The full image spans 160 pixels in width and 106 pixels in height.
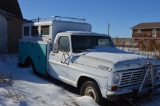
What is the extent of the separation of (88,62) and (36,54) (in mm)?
3364

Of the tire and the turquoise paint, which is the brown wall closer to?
the turquoise paint

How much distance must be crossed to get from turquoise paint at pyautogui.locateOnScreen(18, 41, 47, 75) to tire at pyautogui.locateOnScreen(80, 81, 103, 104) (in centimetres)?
242

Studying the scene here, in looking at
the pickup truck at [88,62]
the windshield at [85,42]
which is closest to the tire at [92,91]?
the pickup truck at [88,62]

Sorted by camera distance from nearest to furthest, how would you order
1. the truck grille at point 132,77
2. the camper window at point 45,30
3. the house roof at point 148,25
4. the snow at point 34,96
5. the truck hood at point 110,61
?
the snow at point 34,96 < the truck hood at point 110,61 < the truck grille at point 132,77 < the camper window at point 45,30 < the house roof at point 148,25

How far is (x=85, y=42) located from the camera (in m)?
7.31

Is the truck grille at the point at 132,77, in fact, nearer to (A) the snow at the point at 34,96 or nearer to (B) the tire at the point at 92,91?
(B) the tire at the point at 92,91

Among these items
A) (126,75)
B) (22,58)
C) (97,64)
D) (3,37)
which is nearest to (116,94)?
(126,75)

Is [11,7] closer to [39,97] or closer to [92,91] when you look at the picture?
[39,97]

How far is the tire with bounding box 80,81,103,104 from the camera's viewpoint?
581 centimetres

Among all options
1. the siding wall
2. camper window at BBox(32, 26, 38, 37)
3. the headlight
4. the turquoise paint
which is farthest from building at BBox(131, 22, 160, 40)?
the headlight

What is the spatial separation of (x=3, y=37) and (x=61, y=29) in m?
10.3

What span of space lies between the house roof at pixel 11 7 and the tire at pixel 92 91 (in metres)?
16.3

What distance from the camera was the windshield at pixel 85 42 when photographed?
7.07 metres

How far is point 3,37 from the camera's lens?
17.5 m
